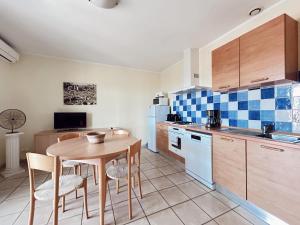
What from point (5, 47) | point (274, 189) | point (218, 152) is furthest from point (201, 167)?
point (5, 47)

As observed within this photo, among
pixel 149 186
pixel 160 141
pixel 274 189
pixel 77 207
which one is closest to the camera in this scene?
pixel 274 189

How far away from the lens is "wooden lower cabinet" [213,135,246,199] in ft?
5.08

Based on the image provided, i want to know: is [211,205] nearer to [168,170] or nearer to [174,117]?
[168,170]

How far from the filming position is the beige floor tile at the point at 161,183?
6.76 feet

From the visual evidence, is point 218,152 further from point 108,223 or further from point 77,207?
point 77,207

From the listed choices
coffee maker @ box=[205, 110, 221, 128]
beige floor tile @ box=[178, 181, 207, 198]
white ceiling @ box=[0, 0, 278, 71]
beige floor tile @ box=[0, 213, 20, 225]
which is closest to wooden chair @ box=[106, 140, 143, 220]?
beige floor tile @ box=[178, 181, 207, 198]

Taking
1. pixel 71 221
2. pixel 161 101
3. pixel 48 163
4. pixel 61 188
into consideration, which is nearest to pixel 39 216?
pixel 71 221

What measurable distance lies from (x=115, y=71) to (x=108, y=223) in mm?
3475

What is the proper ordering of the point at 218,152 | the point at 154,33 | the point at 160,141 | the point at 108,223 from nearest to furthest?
the point at 108,223
the point at 218,152
the point at 154,33
the point at 160,141

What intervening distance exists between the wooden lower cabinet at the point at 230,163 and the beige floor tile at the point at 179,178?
0.50 meters

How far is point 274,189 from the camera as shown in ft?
4.18

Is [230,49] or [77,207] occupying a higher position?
[230,49]

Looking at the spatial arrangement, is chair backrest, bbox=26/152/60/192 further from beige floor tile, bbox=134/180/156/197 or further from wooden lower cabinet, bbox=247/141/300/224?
wooden lower cabinet, bbox=247/141/300/224

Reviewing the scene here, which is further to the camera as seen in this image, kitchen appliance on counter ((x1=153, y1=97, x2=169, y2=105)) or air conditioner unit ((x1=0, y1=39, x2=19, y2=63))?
kitchen appliance on counter ((x1=153, y1=97, x2=169, y2=105))
